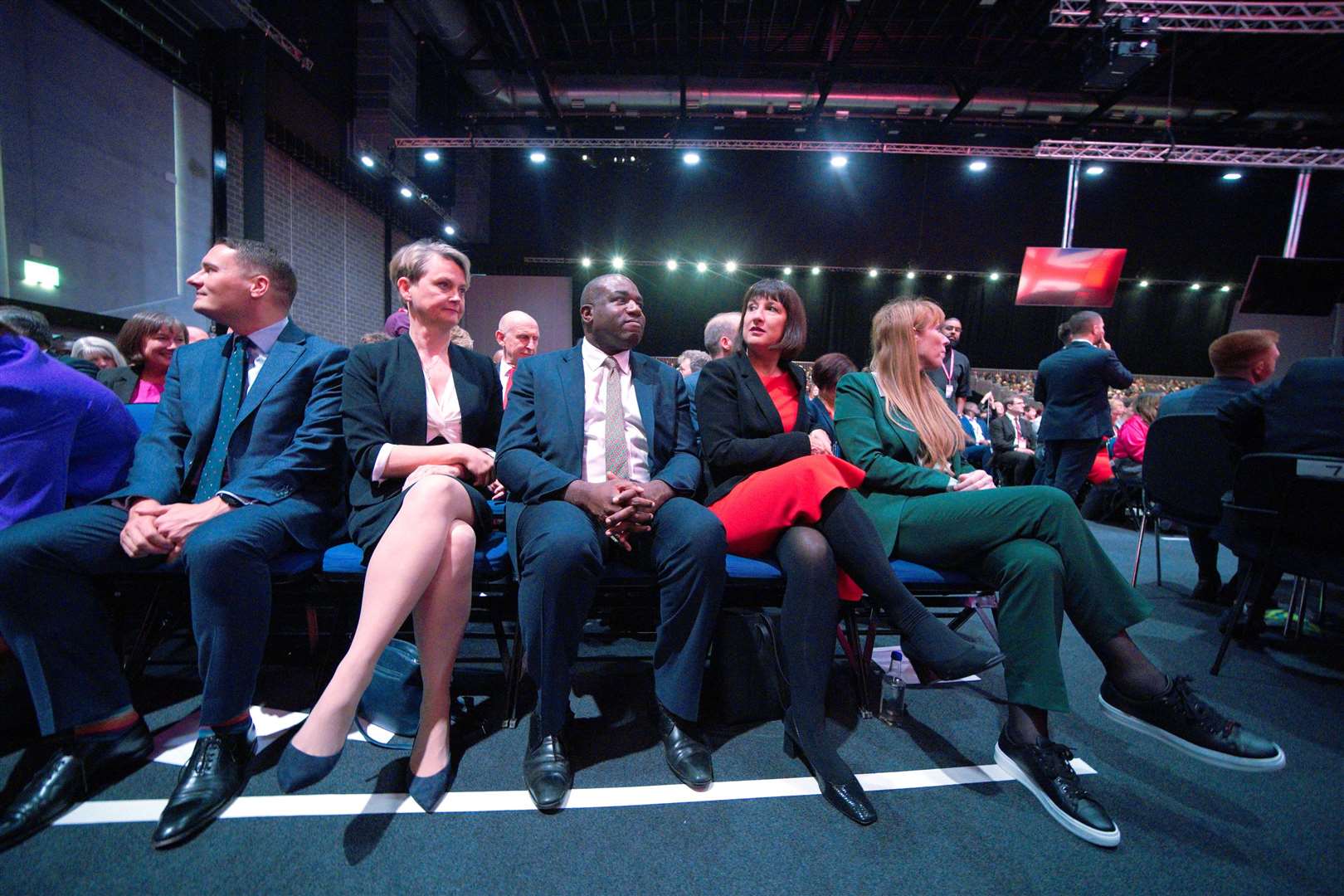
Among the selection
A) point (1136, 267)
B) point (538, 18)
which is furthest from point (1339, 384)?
point (1136, 267)

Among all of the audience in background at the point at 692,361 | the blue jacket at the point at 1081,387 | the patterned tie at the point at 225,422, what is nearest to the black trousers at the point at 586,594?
the patterned tie at the point at 225,422

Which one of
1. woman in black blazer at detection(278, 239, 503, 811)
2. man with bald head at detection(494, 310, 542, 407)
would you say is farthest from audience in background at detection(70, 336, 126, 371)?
woman in black blazer at detection(278, 239, 503, 811)

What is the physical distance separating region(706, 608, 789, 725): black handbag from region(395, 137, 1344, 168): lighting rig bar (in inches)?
312

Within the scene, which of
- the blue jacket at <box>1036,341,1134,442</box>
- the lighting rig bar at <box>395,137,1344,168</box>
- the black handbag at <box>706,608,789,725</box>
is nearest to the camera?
the black handbag at <box>706,608,789,725</box>

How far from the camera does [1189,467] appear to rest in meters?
2.80

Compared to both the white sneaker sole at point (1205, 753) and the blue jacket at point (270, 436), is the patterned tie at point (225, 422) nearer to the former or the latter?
the blue jacket at point (270, 436)

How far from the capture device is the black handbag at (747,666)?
5.99ft

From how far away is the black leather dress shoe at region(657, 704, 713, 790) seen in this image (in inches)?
59.6

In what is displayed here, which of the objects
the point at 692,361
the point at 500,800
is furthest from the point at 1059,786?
the point at 692,361

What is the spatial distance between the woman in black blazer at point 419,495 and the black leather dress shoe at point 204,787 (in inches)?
9.6

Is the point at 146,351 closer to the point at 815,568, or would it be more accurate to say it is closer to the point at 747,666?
the point at 747,666

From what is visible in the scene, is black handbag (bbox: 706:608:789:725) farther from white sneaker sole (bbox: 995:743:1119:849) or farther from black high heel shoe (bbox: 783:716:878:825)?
white sneaker sole (bbox: 995:743:1119:849)

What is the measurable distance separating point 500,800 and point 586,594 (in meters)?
0.57

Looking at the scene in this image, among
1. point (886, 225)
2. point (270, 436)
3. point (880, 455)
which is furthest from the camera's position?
point (886, 225)
